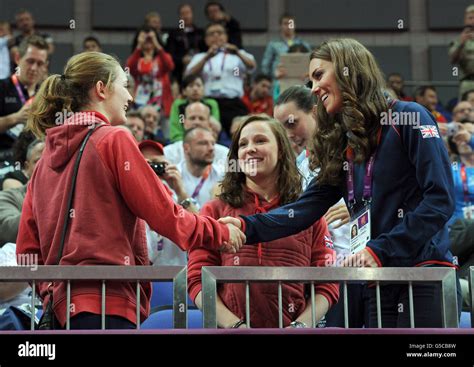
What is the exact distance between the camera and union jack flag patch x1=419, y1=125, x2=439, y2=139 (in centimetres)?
388

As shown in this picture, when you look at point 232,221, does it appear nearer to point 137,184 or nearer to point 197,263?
point 197,263

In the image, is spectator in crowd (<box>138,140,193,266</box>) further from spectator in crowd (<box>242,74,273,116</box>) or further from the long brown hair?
spectator in crowd (<box>242,74,273,116</box>)

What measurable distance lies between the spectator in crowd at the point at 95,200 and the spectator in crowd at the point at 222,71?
23.4ft

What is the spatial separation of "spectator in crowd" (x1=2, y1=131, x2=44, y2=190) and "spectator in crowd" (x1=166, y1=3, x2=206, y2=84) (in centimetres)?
462

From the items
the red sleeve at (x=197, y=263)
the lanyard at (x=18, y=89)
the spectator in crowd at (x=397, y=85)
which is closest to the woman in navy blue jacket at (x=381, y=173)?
the red sleeve at (x=197, y=263)

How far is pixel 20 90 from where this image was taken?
8984mm

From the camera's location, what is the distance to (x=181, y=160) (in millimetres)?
8430

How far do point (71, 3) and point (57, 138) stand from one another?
40.8ft

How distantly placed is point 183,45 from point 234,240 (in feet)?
27.9

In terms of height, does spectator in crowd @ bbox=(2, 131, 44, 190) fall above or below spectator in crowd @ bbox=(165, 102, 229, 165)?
below

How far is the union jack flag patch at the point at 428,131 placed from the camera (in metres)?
3.88

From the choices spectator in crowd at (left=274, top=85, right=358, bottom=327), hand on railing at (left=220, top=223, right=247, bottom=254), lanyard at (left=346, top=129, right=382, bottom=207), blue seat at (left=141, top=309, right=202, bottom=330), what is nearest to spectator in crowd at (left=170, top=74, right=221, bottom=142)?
spectator in crowd at (left=274, top=85, right=358, bottom=327)

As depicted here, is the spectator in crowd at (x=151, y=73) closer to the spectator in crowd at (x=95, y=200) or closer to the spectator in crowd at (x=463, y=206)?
the spectator in crowd at (x=463, y=206)

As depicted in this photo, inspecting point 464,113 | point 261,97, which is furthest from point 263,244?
point 261,97
